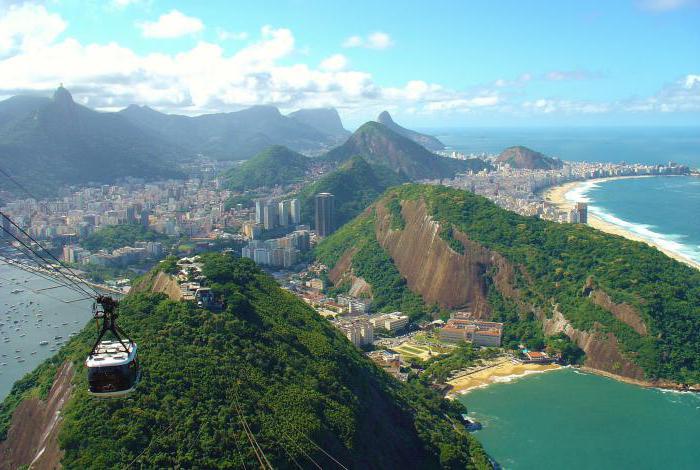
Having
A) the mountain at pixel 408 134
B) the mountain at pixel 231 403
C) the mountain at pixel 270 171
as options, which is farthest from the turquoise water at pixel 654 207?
the mountain at pixel 408 134

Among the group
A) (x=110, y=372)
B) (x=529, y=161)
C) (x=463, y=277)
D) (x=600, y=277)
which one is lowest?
(x=463, y=277)

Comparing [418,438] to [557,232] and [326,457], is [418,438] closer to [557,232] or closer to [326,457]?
[326,457]

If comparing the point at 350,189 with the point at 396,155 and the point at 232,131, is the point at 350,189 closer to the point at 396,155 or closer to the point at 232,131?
the point at 396,155

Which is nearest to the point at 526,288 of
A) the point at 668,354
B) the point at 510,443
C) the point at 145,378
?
the point at 668,354

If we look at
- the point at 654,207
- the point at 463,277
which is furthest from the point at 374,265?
the point at 654,207

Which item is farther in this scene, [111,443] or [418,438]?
[418,438]

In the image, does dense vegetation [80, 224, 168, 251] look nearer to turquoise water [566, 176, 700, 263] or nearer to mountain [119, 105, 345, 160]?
turquoise water [566, 176, 700, 263]

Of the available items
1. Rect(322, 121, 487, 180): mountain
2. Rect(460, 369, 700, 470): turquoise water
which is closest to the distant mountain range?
Rect(322, 121, 487, 180): mountain
